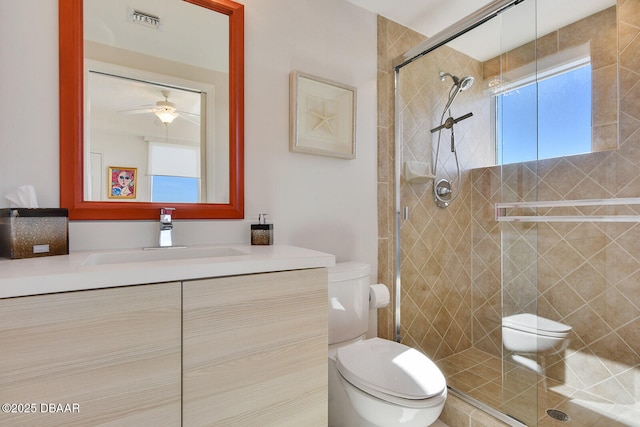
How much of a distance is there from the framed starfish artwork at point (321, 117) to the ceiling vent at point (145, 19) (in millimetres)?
583

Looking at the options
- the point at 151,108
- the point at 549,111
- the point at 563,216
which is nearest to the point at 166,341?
the point at 151,108

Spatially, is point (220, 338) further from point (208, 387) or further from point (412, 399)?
point (412, 399)

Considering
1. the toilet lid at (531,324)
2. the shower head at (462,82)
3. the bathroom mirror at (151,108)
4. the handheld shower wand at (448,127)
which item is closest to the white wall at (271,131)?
the bathroom mirror at (151,108)

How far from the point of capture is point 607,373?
5.31 ft

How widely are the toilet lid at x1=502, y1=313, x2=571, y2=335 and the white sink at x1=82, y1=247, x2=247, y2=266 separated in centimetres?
138

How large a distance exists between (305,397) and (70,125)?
1.18 m

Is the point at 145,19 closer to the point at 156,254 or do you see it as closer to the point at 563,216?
the point at 156,254

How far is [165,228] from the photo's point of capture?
3.82 feet

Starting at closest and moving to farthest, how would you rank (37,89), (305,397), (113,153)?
(305,397), (37,89), (113,153)

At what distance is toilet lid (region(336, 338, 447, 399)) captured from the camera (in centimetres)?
102

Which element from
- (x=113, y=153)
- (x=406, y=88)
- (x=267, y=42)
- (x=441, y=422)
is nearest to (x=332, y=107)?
(x=267, y=42)

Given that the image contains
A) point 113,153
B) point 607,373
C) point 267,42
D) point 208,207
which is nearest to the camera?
point 113,153

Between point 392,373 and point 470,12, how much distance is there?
1991 mm

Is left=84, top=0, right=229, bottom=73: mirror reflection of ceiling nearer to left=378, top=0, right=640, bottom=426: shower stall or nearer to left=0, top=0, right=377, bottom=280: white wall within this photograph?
left=0, top=0, right=377, bottom=280: white wall
